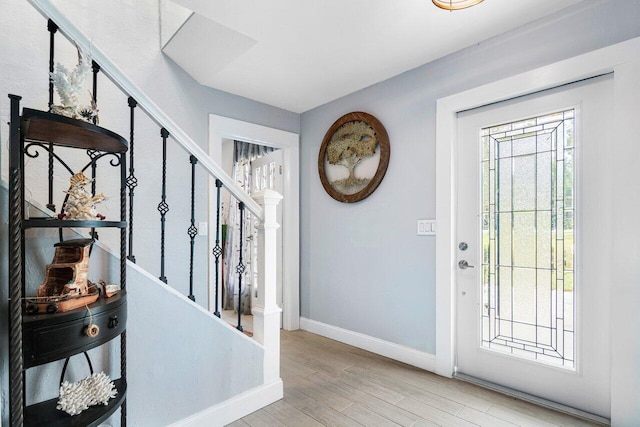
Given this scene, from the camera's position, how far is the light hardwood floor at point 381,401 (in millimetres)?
1915

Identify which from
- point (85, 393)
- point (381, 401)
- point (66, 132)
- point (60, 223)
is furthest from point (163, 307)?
point (381, 401)

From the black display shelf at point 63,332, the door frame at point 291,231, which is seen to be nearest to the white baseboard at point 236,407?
the black display shelf at point 63,332

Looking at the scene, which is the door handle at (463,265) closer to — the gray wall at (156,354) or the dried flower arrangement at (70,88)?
the gray wall at (156,354)

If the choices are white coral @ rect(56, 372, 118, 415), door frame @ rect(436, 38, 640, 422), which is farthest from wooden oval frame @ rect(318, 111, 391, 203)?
white coral @ rect(56, 372, 118, 415)

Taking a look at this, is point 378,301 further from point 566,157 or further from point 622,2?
point 622,2

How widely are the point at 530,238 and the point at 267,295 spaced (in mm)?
1733

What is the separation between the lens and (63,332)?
111cm

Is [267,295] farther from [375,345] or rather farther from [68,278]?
[375,345]

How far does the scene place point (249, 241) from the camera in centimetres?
443

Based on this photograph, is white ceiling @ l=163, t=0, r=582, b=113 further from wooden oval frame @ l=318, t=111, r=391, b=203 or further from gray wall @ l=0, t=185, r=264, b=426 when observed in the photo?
gray wall @ l=0, t=185, r=264, b=426

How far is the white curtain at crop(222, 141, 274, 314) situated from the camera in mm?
4434

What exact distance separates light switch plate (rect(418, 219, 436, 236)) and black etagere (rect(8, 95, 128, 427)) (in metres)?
2.07

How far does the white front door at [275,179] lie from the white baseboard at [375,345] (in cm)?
47

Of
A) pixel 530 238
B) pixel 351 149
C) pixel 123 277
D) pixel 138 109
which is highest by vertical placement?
pixel 138 109
